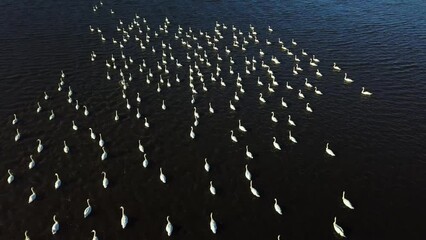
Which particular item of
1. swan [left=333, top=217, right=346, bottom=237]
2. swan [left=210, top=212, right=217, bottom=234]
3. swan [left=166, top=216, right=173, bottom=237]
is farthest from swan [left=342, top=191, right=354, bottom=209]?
swan [left=166, top=216, right=173, bottom=237]

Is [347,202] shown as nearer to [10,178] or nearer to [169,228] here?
[169,228]

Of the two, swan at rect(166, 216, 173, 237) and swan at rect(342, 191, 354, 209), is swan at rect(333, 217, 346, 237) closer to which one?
swan at rect(342, 191, 354, 209)

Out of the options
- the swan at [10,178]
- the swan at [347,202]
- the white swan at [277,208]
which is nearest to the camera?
the white swan at [277,208]

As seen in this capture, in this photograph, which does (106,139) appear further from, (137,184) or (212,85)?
(212,85)

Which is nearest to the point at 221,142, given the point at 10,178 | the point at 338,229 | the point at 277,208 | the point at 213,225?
the point at 277,208

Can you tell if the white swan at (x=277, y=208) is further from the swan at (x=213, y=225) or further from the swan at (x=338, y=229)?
the swan at (x=213, y=225)

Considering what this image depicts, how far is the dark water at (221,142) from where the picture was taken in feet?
129

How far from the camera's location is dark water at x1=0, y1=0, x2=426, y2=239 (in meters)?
39.2

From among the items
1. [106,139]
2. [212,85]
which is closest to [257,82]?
[212,85]

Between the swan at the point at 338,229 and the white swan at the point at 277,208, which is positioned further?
the white swan at the point at 277,208

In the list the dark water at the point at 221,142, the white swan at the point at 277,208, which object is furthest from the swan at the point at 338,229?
the white swan at the point at 277,208

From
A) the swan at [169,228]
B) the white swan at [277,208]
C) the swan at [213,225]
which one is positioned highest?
the white swan at [277,208]

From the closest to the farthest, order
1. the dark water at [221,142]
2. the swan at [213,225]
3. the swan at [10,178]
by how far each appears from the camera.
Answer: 1. the swan at [213,225]
2. the dark water at [221,142]
3. the swan at [10,178]

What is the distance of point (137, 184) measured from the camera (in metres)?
43.4
